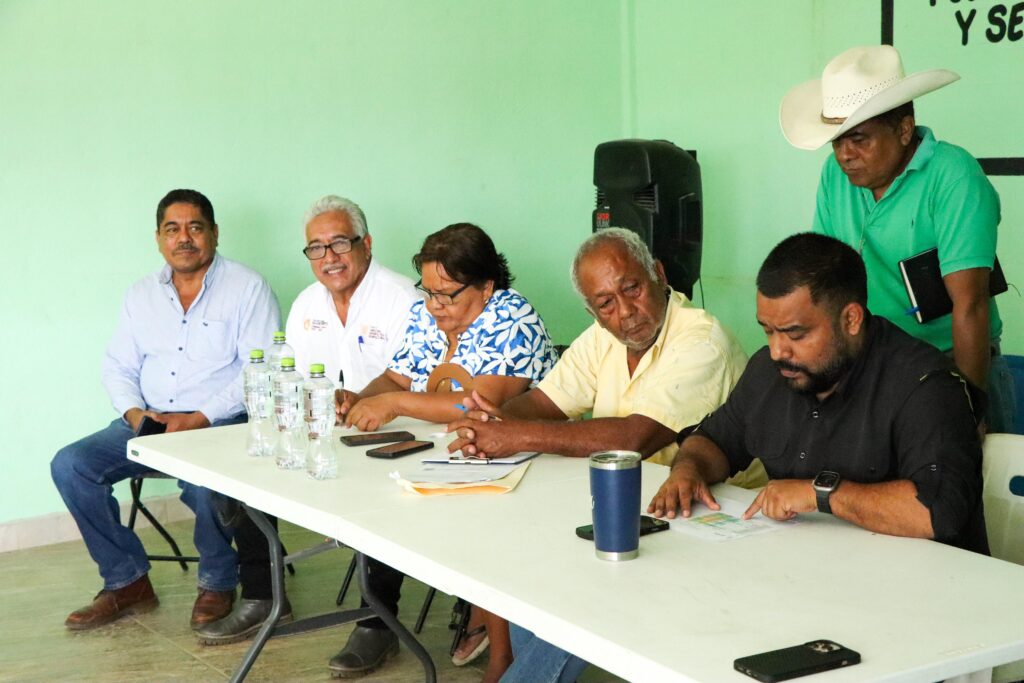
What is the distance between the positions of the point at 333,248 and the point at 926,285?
209 cm

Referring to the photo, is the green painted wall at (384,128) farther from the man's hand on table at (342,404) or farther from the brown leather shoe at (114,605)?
the man's hand on table at (342,404)

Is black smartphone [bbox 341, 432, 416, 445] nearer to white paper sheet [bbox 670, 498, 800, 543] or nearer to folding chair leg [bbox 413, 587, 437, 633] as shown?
folding chair leg [bbox 413, 587, 437, 633]

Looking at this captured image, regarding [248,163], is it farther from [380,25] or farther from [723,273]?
[723,273]

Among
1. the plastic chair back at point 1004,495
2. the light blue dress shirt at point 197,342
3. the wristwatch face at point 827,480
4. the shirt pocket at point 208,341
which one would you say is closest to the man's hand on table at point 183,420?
the light blue dress shirt at point 197,342

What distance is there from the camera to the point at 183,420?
14.4 feet

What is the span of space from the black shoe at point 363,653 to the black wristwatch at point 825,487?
1.83 m

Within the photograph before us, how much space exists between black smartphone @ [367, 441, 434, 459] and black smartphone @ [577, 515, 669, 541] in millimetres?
879

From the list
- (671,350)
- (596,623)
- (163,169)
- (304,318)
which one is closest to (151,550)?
(304,318)

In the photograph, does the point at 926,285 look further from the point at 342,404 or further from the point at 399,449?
the point at 342,404

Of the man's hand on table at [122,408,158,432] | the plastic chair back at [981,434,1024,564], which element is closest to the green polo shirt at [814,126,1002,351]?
the plastic chair back at [981,434,1024,564]

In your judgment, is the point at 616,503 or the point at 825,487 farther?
the point at 825,487

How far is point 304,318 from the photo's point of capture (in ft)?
14.6

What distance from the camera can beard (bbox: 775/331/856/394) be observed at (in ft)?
7.58

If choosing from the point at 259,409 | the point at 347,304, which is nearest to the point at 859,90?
the point at 259,409
